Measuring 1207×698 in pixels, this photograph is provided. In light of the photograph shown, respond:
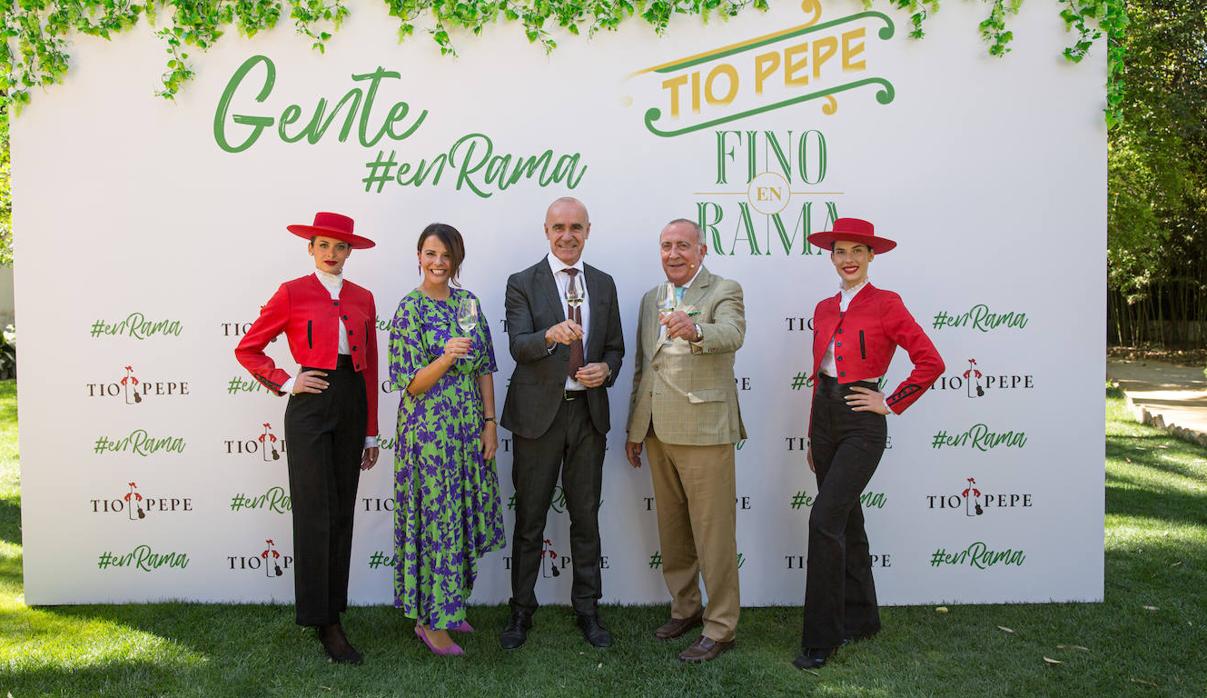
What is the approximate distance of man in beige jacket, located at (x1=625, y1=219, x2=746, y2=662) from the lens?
3459 mm

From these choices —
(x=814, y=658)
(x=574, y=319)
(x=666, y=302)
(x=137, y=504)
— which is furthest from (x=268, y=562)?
(x=814, y=658)

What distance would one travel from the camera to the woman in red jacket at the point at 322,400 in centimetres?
339

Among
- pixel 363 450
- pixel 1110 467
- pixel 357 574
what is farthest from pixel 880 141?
pixel 1110 467

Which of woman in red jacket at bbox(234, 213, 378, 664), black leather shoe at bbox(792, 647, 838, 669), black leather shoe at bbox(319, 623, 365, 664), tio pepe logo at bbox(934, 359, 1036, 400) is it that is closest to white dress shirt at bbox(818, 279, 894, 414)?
tio pepe logo at bbox(934, 359, 1036, 400)

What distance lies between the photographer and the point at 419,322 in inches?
132

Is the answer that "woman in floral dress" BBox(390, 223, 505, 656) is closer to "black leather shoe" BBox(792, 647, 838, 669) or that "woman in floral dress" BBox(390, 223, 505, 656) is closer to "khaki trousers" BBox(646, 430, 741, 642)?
"khaki trousers" BBox(646, 430, 741, 642)

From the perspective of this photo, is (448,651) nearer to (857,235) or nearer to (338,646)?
(338,646)

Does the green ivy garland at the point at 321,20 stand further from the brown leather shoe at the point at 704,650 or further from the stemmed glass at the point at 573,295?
the brown leather shoe at the point at 704,650

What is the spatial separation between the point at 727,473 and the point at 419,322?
1.45 metres

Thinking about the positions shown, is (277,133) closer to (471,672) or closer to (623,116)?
(623,116)

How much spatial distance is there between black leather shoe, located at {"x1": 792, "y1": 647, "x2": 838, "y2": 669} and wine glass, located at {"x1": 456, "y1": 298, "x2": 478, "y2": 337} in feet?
6.41

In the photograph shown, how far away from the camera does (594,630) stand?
368 centimetres

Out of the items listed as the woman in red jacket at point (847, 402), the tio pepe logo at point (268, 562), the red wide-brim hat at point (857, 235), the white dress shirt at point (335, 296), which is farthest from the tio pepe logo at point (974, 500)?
the tio pepe logo at point (268, 562)

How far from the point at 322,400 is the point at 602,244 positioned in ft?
5.02
